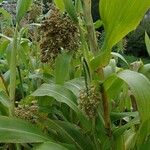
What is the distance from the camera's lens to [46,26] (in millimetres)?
1100

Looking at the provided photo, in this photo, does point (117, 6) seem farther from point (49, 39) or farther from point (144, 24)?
point (144, 24)

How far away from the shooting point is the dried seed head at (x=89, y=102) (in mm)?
1008

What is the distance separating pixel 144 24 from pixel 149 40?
9.51 meters

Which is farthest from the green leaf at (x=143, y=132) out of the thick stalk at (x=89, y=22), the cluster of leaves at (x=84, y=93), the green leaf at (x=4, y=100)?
the green leaf at (x=4, y=100)

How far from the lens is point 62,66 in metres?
1.19

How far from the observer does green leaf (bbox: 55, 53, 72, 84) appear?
3.86 ft

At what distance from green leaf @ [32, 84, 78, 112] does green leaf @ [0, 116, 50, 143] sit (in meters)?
0.12

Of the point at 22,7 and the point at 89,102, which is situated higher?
the point at 22,7

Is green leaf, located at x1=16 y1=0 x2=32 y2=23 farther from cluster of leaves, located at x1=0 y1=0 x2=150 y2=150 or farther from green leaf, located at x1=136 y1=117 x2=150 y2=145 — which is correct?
green leaf, located at x1=136 y1=117 x2=150 y2=145

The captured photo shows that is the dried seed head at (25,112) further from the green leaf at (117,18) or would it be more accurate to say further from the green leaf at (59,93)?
the green leaf at (117,18)

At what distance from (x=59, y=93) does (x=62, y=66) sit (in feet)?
0.24

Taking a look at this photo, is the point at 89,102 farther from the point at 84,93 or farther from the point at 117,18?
the point at 117,18

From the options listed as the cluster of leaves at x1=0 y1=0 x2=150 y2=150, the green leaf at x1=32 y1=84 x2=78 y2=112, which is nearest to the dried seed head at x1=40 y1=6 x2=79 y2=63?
the cluster of leaves at x1=0 y1=0 x2=150 y2=150

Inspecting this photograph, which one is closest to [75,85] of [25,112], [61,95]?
[61,95]
